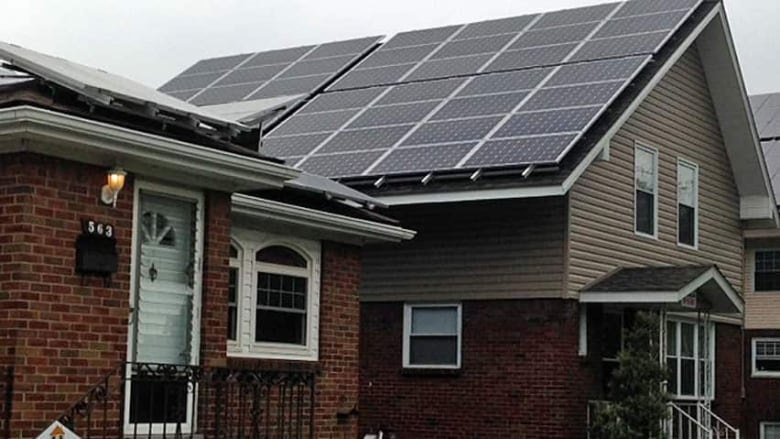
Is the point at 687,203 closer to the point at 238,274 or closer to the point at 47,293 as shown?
the point at 238,274

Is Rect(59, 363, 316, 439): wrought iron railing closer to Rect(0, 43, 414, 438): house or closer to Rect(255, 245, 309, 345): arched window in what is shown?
Rect(0, 43, 414, 438): house

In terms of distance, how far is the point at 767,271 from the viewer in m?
29.8

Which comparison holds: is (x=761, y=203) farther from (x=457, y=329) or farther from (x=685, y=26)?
(x=457, y=329)

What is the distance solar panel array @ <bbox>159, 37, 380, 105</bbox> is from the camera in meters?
24.5

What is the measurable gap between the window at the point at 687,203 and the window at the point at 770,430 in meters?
8.34

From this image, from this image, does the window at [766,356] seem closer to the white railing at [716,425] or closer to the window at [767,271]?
the window at [767,271]

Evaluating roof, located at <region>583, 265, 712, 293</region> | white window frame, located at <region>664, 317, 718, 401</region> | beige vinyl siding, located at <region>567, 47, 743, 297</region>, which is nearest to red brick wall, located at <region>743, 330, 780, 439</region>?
beige vinyl siding, located at <region>567, 47, 743, 297</region>

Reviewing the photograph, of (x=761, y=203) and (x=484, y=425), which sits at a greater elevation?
(x=761, y=203)

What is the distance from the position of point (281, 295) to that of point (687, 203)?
10390 mm

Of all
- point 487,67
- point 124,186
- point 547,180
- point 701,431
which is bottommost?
point 701,431

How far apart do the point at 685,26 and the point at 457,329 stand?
6.47 metres

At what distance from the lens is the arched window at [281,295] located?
45.5 ft

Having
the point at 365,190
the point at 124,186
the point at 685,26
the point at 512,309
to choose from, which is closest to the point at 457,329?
the point at 512,309

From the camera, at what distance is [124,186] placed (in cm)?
1070
